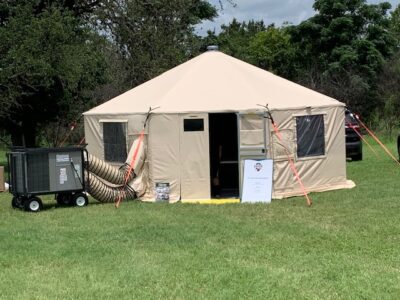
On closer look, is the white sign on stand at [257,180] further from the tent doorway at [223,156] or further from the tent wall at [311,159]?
the tent doorway at [223,156]

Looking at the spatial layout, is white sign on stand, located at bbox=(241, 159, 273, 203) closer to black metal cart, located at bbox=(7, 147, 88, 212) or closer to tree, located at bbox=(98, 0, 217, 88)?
black metal cart, located at bbox=(7, 147, 88, 212)

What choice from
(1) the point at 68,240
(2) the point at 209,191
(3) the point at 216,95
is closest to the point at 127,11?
(3) the point at 216,95

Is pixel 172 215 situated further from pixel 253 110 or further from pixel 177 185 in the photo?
pixel 253 110

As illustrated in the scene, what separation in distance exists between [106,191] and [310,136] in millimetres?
4442

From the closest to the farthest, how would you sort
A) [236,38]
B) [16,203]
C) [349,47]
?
[16,203], [349,47], [236,38]

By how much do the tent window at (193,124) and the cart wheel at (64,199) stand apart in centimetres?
267

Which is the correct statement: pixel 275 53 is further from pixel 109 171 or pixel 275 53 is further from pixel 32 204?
pixel 32 204

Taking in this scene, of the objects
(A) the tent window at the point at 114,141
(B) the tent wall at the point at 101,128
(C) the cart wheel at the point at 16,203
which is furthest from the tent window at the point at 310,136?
(C) the cart wheel at the point at 16,203

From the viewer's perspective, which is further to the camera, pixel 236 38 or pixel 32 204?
pixel 236 38

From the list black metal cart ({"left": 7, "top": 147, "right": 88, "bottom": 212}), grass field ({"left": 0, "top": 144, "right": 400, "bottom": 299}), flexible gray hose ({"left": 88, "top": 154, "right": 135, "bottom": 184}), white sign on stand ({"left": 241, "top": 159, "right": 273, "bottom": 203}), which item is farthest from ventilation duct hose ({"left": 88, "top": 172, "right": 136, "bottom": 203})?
white sign on stand ({"left": 241, "top": 159, "right": 273, "bottom": 203})

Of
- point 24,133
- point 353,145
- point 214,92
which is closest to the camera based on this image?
point 214,92

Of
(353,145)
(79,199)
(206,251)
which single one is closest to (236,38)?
(353,145)

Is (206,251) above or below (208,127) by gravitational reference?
below

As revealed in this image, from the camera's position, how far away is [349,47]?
35.7 m
